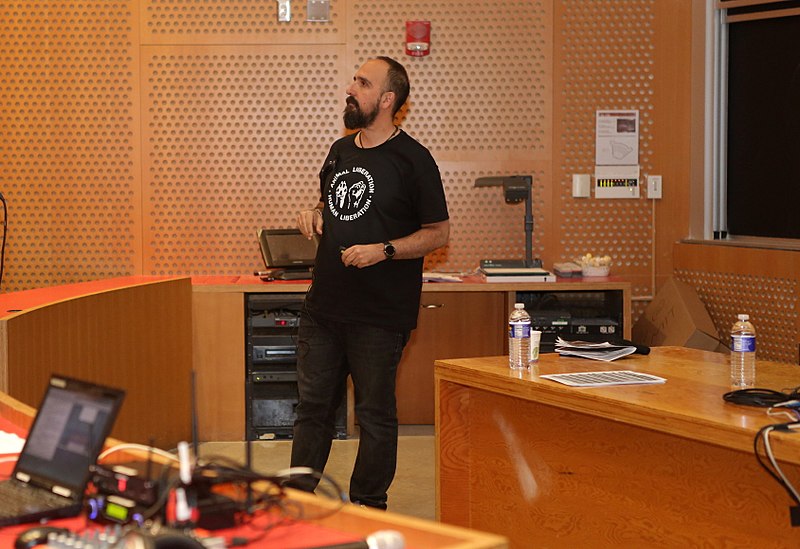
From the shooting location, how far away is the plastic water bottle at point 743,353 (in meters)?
2.97

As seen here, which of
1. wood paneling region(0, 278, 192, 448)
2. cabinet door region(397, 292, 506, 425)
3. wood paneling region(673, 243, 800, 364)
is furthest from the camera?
cabinet door region(397, 292, 506, 425)

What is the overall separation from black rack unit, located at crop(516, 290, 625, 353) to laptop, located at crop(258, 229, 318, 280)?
1.18 m

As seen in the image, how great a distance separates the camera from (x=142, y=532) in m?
1.57

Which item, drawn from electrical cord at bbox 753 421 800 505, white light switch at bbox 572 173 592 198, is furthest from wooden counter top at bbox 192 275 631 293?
electrical cord at bbox 753 421 800 505

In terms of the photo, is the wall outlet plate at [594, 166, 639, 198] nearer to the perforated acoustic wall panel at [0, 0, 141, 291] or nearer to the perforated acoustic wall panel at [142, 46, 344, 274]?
the perforated acoustic wall panel at [142, 46, 344, 274]

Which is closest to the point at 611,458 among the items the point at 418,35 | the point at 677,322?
the point at 677,322

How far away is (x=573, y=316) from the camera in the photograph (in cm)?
578

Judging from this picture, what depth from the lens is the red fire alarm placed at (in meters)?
6.08

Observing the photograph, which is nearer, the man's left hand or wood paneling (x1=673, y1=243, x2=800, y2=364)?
the man's left hand

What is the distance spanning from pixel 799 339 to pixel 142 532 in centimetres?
442

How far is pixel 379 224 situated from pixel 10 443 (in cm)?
184

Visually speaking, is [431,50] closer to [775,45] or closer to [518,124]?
[518,124]

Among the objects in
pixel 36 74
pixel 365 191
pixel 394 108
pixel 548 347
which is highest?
pixel 36 74

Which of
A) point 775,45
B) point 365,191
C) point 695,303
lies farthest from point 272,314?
point 775,45
